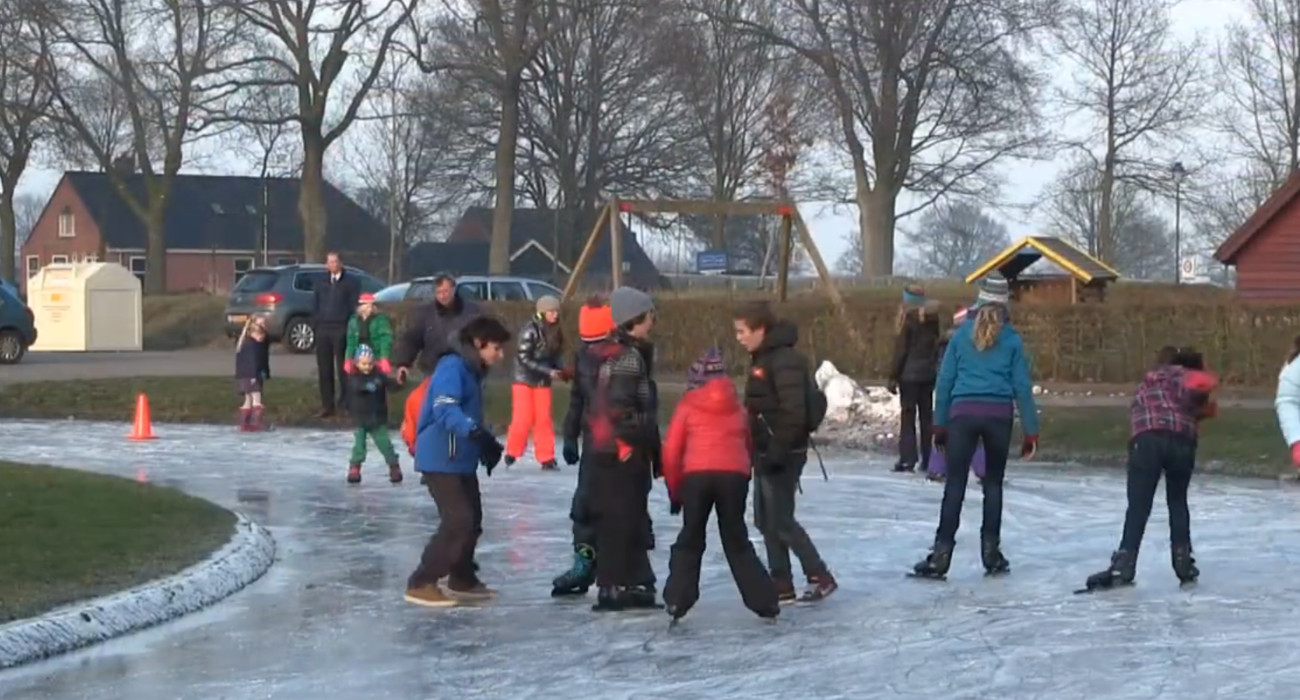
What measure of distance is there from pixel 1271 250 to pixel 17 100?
121ft

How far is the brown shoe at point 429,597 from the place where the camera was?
36.7ft

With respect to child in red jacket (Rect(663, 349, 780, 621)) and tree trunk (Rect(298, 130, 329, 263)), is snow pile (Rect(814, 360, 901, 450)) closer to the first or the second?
child in red jacket (Rect(663, 349, 780, 621))

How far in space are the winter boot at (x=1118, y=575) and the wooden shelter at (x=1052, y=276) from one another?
2411 centimetres

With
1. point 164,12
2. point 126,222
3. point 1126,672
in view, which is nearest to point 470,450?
point 1126,672

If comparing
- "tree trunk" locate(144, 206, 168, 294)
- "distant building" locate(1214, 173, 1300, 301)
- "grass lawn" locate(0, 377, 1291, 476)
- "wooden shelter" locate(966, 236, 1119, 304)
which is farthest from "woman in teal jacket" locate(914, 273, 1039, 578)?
"tree trunk" locate(144, 206, 168, 294)

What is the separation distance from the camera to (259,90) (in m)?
49.5

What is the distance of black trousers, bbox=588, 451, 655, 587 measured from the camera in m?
10.8

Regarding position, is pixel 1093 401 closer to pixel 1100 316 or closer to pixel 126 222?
pixel 1100 316

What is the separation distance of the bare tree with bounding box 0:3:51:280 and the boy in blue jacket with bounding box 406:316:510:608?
4237 centimetres

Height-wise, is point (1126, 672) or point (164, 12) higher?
point (164, 12)

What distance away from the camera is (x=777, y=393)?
10.8 meters

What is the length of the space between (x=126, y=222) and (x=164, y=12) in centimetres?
4525

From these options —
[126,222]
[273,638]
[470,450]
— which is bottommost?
[273,638]

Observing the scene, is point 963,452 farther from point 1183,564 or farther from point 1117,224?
point 1117,224
